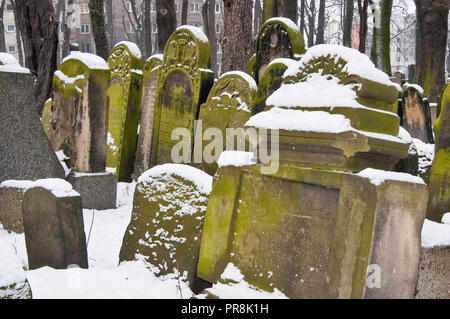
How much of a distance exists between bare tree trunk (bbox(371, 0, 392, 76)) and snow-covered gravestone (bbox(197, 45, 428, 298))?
10.4 metres

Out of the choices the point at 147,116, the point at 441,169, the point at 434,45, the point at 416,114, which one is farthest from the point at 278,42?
the point at 434,45

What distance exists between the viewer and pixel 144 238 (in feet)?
12.8

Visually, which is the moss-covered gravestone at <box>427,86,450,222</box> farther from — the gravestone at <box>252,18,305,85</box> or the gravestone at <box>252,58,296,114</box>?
the gravestone at <box>252,18,305,85</box>

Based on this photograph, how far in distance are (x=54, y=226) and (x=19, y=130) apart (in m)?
2.20

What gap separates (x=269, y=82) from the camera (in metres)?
6.51

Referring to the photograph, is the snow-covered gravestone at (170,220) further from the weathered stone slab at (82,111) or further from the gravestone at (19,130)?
the weathered stone slab at (82,111)

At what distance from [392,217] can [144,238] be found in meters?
2.13

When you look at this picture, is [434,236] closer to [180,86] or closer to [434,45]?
[180,86]

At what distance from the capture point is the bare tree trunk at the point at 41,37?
33.9 ft

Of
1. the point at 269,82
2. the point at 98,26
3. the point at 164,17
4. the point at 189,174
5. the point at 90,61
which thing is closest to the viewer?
the point at 189,174

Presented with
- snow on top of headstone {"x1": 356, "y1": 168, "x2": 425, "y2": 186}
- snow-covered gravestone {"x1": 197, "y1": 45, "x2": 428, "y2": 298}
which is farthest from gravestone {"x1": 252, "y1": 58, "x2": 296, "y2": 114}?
snow on top of headstone {"x1": 356, "y1": 168, "x2": 425, "y2": 186}

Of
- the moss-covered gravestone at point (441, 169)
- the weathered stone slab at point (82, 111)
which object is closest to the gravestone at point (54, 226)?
the weathered stone slab at point (82, 111)

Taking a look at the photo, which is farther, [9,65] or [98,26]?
[98,26]
